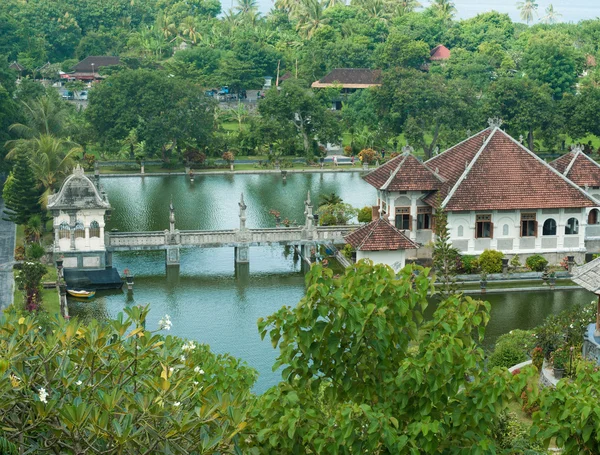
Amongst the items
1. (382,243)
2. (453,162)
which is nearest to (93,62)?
(453,162)

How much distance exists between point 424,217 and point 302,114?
34.4m

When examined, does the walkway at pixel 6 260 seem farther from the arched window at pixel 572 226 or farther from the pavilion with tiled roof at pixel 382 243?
the arched window at pixel 572 226

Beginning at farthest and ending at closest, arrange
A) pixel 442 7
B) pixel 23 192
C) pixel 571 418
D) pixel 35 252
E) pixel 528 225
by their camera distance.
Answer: pixel 442 7, pixel 23 192, pixel 528 225, pixel 35 252, pixel 571 418

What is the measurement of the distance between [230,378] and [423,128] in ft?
216

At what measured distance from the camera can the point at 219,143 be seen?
275ft

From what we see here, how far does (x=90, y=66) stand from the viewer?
407 feet

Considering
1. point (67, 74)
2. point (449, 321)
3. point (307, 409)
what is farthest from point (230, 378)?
point (67, 74)

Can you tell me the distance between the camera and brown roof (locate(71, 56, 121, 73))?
123750 mm

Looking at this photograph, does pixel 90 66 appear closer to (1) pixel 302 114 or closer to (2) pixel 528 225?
(1) pixel 302 114

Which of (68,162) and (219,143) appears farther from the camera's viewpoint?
(219,143)

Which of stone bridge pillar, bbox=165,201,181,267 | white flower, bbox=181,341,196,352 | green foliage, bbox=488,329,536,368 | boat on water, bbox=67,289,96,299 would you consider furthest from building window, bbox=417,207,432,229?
white flower, bbox=181,341,196,352

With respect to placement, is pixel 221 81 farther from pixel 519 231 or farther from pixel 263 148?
pixel 519 231

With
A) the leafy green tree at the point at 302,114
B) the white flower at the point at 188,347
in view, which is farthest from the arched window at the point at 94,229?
the leafy green tree at the point at 302,114

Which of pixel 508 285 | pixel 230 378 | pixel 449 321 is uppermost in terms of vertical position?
pixel 449 321
